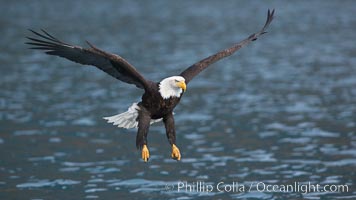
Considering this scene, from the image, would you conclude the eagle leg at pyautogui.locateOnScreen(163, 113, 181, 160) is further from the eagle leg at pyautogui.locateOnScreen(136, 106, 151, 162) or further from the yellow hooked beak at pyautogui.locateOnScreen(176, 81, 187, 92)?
the yellow hooked beak at pyautogui.locateOnScreen(176, 81, 187, 92)

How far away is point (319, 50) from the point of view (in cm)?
2647

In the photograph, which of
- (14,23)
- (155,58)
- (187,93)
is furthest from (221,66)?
(14,23)

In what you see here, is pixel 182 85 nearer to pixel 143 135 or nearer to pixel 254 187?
pixel 143 135

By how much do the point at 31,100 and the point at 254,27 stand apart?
17.6 metres

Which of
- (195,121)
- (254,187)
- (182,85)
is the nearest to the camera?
(182,85)

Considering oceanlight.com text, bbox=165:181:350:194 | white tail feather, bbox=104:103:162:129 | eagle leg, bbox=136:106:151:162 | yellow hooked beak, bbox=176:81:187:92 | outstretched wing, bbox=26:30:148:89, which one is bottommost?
oceanlight.com text, bbox=165:181:350:194

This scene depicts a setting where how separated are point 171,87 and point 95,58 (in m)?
1.16

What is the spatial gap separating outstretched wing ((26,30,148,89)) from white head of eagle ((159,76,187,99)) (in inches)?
12.5

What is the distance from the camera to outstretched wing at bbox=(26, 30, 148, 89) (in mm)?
9869

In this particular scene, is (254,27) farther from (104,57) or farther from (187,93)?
(104,57)

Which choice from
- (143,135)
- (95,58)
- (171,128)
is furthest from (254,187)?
(95,58)

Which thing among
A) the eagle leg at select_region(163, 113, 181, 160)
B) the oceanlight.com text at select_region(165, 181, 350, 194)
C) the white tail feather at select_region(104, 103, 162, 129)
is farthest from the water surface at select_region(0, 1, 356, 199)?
the white tail feather at select_region(104, 103, 162, 129)

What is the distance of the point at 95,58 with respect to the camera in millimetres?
10266

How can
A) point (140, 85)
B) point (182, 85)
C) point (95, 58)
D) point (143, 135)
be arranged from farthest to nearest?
1. point (140, 85)
2. point (95, 58)
3. point (143, 135)
4. point (182, 85)
